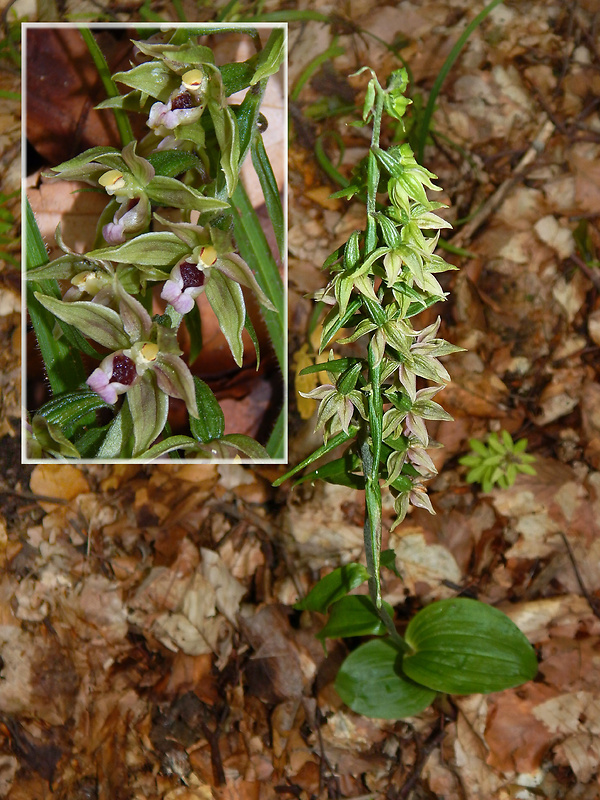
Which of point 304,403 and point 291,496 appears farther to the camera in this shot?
point 291,496

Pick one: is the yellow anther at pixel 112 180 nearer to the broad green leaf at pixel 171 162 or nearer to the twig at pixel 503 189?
the broad green leaf at pixel 171 162

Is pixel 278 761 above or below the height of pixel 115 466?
below

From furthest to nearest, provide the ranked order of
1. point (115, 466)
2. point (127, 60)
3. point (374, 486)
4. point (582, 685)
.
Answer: point (582, 685) < point (115, 466) < point (127, 60) < point (374, 486)

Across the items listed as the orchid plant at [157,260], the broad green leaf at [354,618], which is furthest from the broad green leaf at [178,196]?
the broad green leaf at [354,618]

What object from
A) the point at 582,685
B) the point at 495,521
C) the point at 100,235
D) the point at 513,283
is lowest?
the point at 582,685

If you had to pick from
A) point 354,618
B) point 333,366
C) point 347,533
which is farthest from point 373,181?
point 347,533

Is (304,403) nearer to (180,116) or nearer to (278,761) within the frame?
(180,116)

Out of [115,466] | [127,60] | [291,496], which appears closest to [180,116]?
[127,60]
